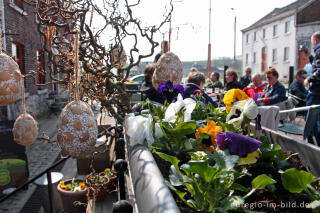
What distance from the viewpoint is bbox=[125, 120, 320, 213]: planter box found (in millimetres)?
563

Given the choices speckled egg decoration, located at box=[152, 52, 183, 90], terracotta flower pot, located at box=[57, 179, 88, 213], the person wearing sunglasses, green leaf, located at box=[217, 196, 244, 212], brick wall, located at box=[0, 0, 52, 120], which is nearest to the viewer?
green leaf, located at box=[217, 196, 244, 212]

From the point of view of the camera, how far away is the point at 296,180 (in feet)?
2.47

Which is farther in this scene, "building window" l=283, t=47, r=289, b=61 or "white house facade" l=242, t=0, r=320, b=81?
"building window" l=283, t=47, r=289, b=61

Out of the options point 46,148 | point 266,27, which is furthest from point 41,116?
point 266,27

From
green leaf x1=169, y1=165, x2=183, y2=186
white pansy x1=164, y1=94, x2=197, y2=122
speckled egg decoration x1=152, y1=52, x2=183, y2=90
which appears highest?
speckled egg decoration x1=152, y1=52, x2=183, y2=90

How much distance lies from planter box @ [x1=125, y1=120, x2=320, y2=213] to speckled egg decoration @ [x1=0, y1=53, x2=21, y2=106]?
2.30 feet

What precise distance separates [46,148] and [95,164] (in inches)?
136

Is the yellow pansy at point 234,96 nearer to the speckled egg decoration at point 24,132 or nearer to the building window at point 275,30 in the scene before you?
the speckled egg decoration at point 24,132

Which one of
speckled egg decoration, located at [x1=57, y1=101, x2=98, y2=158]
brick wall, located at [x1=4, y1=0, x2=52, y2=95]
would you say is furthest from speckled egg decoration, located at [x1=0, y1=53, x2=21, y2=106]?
brick wall, located at [x1=4, y1=0, x2=52, y2=95]

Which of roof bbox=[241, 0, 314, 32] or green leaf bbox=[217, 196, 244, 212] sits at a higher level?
roof bbox=[241, 0, 314, 32]

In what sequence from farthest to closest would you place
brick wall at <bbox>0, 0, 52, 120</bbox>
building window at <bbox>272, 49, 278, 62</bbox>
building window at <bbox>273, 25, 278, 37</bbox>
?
building window at <bbox>272, 49, 278, 62</bbox>
building window at <bbox>273, 25, 278, 37</bbox>
brick wall at <bbox>0, 0, 52, 120</bbox>

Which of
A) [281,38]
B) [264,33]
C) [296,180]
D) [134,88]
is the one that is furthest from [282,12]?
[296,180]

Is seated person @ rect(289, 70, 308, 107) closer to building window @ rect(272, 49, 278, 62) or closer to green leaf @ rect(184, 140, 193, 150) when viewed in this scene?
Result: green leaf @ rect(184, 140, 193, 150)

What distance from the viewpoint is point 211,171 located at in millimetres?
716
